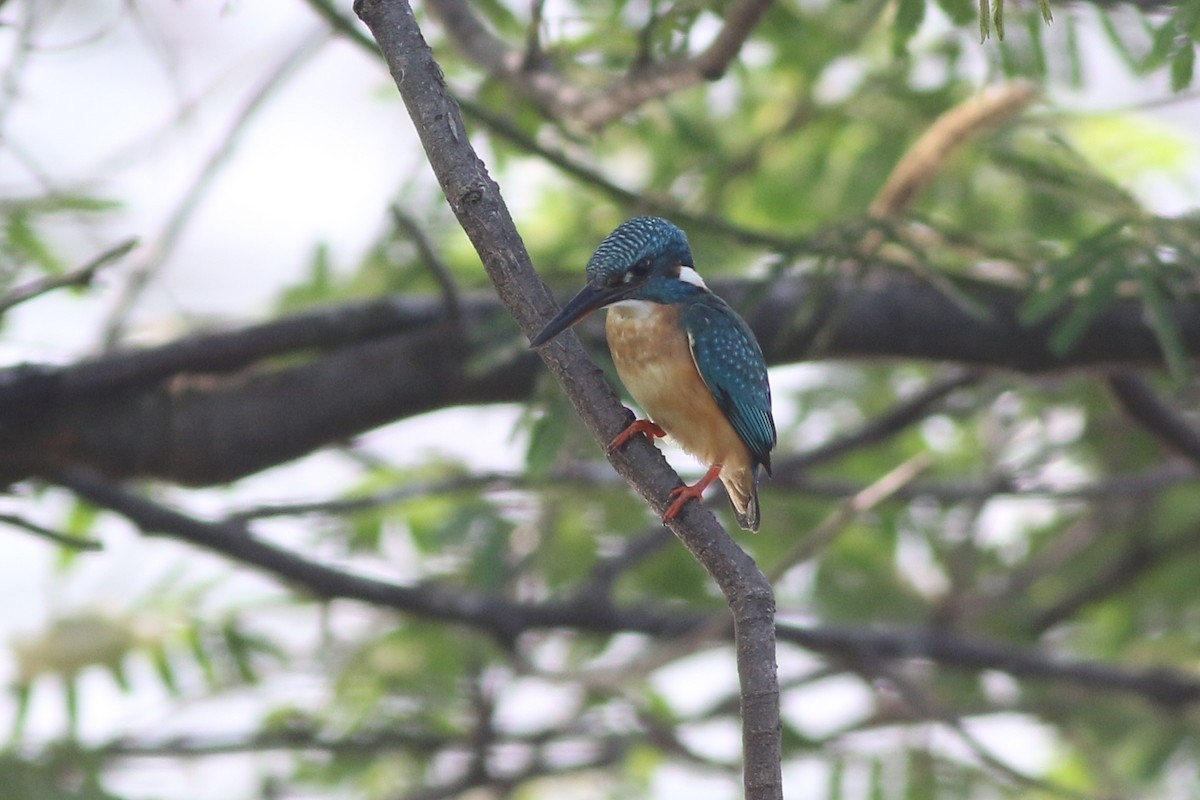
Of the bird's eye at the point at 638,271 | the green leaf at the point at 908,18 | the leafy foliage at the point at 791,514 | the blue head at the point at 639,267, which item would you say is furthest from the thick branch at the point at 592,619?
the green leaf at the point at 908,18

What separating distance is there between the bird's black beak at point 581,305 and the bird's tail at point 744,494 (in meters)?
0.79

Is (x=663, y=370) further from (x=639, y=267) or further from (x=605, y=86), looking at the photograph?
(x=605, y=86)

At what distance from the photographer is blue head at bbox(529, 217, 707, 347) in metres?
3.31

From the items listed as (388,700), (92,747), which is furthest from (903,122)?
(92,747)

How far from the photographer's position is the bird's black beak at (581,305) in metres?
2.50

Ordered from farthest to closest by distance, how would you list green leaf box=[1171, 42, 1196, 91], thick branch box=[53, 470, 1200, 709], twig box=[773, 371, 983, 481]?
twig box=[773, 371, 983, 481]
thick branch box=[53, 470, 1200, 709]
green leaf box=[1171, 42, 1196, 91]

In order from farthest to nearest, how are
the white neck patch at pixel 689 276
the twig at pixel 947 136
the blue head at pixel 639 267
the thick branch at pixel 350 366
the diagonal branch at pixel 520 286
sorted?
the twig at pixel 947 136, the thick branch at pixel 350 366, the white neck patch at pixel 689 276, the blue head at pixel 639 267, the diagonal branch at pixel 520 286

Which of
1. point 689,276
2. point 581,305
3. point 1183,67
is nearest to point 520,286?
point 581,305

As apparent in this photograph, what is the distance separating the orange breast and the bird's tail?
252 millimetres

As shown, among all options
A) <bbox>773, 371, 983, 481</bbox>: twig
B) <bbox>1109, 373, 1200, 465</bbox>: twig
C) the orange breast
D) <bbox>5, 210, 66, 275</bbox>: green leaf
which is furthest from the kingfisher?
<bbox>5, 210, 66, 275</bbox>: green leaf

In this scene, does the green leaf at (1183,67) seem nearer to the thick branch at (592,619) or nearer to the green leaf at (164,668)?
the thick branch at (592,619)

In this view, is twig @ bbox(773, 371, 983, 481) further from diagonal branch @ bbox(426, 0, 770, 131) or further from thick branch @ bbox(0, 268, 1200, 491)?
diagonal branch @ bbox(426, 0, 770, 131)

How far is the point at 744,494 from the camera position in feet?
13.3

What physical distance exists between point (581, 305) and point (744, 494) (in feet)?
3.83
